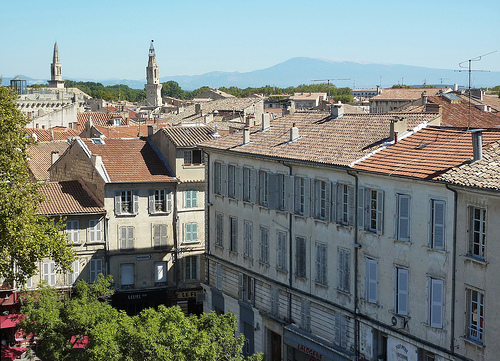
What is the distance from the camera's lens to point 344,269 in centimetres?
2975

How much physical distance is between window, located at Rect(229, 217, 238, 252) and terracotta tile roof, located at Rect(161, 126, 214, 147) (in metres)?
7.89

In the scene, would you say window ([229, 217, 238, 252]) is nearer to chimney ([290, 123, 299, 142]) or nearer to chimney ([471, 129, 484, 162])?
chimney ([290, 123, 299, 142])

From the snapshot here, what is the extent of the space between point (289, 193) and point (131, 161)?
14899 mm

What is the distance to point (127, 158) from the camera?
149 ft

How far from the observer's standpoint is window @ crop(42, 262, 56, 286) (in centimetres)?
4234

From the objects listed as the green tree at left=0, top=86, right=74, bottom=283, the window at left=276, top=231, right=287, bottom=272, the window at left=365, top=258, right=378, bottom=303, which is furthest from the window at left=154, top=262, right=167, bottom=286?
the window at left=365, top=258, right=378, bottom=303

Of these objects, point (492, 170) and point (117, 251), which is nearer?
point (492, 170)

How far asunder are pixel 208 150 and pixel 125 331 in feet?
54.5

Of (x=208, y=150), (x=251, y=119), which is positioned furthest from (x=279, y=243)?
(x=251, y=119)

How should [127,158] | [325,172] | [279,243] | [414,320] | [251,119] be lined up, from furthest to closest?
[127,158] < [251,119] < [279,243] < [325,172] < [414,320]

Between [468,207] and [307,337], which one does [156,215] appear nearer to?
[307,337]

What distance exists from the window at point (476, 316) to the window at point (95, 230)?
24.1 meters

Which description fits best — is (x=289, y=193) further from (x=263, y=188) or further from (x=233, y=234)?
(x=233, y=234)

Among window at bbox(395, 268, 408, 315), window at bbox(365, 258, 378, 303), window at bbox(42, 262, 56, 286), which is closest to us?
window at bbox(395, 268, 408, 315)
